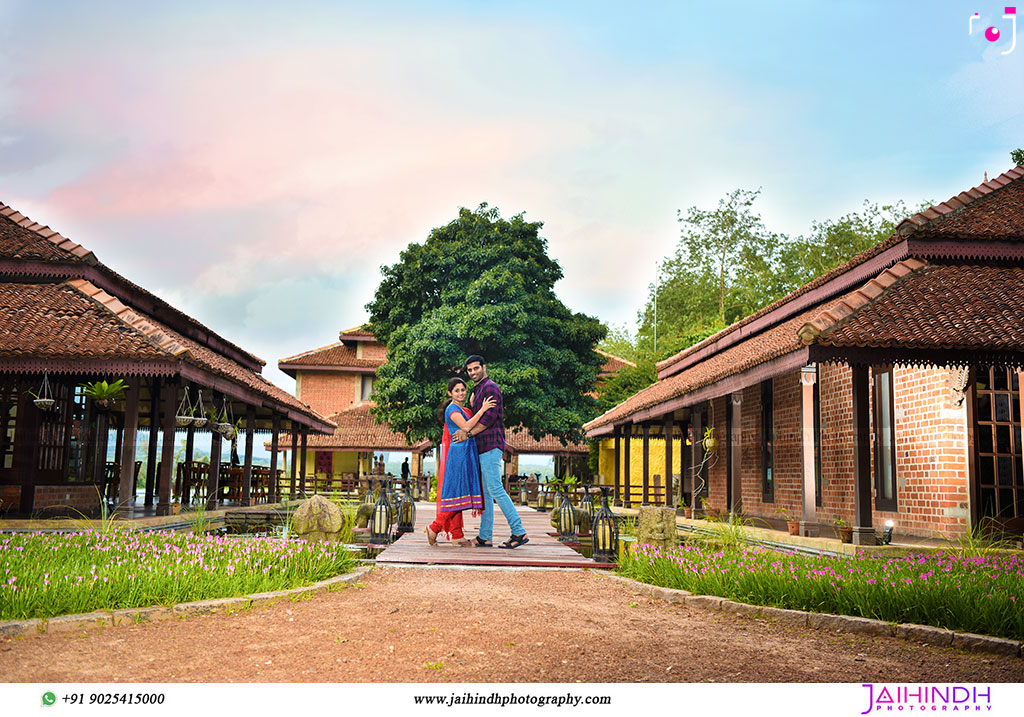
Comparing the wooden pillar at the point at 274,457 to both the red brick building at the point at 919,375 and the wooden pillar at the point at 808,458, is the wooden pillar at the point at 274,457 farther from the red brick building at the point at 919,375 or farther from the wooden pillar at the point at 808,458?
the wooden pillar at the point at 808,458

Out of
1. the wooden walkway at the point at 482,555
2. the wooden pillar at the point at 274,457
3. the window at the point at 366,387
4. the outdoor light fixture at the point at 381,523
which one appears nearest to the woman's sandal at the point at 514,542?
the wooden walkway at the point at 482,555

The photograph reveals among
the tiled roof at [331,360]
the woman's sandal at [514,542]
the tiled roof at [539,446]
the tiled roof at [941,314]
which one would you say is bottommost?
the woman's sandal at [514,542]

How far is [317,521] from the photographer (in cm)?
950

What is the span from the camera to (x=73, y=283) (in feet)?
46.2

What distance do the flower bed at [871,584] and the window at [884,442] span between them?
4872 millimetres

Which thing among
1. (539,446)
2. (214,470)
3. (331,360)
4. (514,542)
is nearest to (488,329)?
(539,446)

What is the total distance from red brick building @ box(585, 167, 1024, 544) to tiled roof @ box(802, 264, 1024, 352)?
0.02 m

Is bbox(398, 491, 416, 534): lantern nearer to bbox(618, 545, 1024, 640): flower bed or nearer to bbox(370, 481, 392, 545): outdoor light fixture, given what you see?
bbox(370, 481, 392, 545): outdoor light fixture

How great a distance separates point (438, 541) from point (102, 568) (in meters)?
4.97

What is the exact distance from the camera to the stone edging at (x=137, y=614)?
5340mm

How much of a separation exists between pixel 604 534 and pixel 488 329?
18.1m

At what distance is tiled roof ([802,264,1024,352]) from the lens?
965cm
